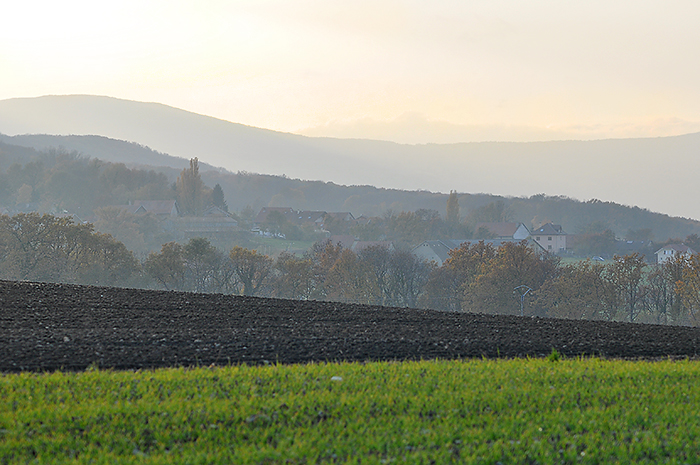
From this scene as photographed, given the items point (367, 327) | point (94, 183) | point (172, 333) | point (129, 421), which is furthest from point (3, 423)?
point (94, 183)

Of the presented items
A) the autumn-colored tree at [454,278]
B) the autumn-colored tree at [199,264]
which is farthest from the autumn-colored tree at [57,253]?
the autumn-colored tree at [454,278]

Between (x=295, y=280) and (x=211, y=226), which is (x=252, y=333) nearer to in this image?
(x=295, y=280)

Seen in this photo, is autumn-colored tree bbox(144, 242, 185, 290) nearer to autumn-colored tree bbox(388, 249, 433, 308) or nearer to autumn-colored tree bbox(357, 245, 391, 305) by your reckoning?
autumn-colored tree bbox(357, 245, 391, 305)

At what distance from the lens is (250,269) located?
5456cm

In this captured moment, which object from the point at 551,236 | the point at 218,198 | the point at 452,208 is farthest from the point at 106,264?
the point at 551,236

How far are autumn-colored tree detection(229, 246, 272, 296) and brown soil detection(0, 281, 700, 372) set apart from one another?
122 feet

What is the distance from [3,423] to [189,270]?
160ft

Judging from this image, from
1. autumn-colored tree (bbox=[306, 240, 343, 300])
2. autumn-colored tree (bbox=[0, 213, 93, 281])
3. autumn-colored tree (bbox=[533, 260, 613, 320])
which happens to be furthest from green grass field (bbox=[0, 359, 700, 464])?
autumn-colored tree (bbox=[306, 240, 343, 300])

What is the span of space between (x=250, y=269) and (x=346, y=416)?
160 feet

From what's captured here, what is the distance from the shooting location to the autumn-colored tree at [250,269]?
177ft

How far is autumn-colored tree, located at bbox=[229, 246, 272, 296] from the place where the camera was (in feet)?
177

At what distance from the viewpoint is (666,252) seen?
79688 mm

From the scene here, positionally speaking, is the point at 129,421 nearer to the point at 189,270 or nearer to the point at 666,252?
the point at 189,270

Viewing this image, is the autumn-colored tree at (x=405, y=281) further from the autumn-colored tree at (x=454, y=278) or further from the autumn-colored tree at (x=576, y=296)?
the autumn-colored tree at (x=576, y=296)
